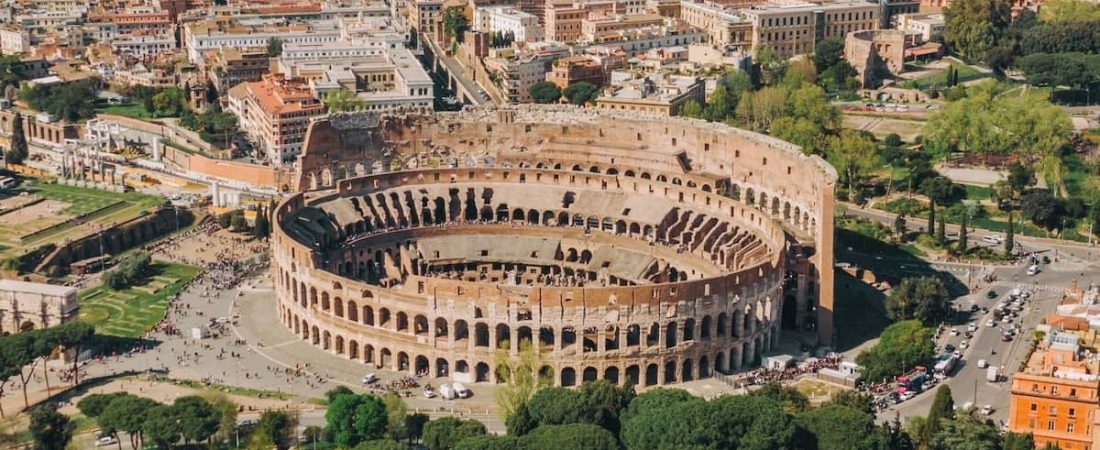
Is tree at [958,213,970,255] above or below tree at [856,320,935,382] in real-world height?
above

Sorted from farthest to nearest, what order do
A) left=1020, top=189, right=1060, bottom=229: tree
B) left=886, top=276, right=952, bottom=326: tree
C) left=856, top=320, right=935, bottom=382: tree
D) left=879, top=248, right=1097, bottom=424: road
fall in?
left=1020, top=189, right=1060, bottom=229: tree
left=886, top=276, right=952, bottom=326: tree
left=856, top=320, right=935, bottom=382: tree
left=879, top=248, right=1097, bottom=424: road

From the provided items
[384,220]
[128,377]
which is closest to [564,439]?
[128,377]

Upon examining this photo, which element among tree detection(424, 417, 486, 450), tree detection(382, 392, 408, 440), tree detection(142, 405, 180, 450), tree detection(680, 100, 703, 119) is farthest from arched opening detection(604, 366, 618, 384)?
tree detection(680, 100, 703, 119)

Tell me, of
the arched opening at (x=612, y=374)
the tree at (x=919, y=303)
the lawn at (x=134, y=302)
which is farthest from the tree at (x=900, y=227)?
the lawn at (x=134, y=302)

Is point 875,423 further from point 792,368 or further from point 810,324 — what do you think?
point 810,324

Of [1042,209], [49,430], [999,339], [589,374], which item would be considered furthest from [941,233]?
[49,430]

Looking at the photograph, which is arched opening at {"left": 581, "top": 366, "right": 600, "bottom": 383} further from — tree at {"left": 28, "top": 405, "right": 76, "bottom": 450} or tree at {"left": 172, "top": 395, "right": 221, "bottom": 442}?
tree at {"left": 28, "top": 405, "right": 76, "bottom": 450}
